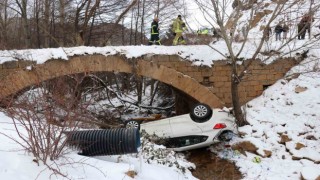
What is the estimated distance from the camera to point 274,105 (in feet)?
31.2

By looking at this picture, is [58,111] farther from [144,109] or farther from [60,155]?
[144,109]

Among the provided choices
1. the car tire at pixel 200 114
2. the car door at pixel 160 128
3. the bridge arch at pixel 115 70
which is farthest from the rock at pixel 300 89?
the car door at pixel 160 128

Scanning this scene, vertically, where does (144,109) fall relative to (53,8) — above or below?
below

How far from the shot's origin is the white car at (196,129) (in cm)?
827

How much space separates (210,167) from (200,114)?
1.27m

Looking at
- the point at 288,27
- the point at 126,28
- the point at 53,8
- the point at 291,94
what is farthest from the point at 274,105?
the point at 126,28

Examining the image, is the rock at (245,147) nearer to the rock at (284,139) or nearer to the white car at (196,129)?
the white car at (196,129)

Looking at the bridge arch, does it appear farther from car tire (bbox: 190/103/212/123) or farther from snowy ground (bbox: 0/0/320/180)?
car tire (bbox: 190/103/212/123)

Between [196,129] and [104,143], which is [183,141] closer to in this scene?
[196,129]

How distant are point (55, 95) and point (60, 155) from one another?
80 cm

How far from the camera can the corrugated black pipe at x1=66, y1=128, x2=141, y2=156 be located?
16.6ft

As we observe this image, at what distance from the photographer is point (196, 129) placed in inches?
328

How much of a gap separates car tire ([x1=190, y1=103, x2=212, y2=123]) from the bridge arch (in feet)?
4.36

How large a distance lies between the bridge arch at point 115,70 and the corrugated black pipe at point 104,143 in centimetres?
398
